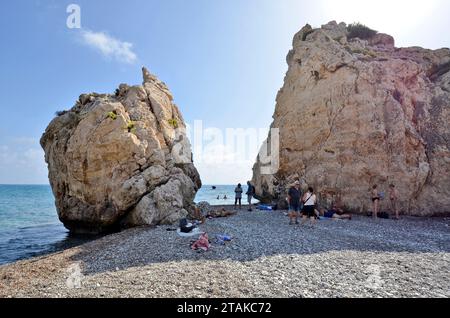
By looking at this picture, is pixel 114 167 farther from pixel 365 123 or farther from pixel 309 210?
pixel 365 123

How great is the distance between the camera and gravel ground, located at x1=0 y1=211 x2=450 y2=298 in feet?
22.7

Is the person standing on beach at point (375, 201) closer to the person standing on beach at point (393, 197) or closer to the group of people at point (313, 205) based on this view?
the group of people at point (313, 205)

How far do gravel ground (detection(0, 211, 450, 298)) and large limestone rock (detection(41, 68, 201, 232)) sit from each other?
17.4 feet

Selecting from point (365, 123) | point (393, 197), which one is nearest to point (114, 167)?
point (365, 123)

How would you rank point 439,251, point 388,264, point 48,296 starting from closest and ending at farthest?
point 48,296 < point 388,264 < point 439,251

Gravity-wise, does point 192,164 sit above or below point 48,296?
above

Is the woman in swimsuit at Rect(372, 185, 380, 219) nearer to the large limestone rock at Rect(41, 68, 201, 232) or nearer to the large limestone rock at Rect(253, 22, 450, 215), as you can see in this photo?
the large limestone rock at Rect(253, 22, 450, 215)

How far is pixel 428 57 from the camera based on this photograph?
26.3 meters

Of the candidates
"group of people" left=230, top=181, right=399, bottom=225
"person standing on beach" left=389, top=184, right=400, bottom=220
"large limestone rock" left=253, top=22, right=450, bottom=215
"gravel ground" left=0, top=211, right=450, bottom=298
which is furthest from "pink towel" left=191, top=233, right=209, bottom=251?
"person standing on beach" left=389, top=184, right=400, bottom=220

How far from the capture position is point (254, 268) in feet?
28.0

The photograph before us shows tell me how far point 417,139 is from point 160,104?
72.6 feet

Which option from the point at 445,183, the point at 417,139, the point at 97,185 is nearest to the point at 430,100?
the point at 417,139

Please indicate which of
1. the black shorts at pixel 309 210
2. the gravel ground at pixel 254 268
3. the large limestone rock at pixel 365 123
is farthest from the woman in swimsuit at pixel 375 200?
the black shorts at pixel 309 210
